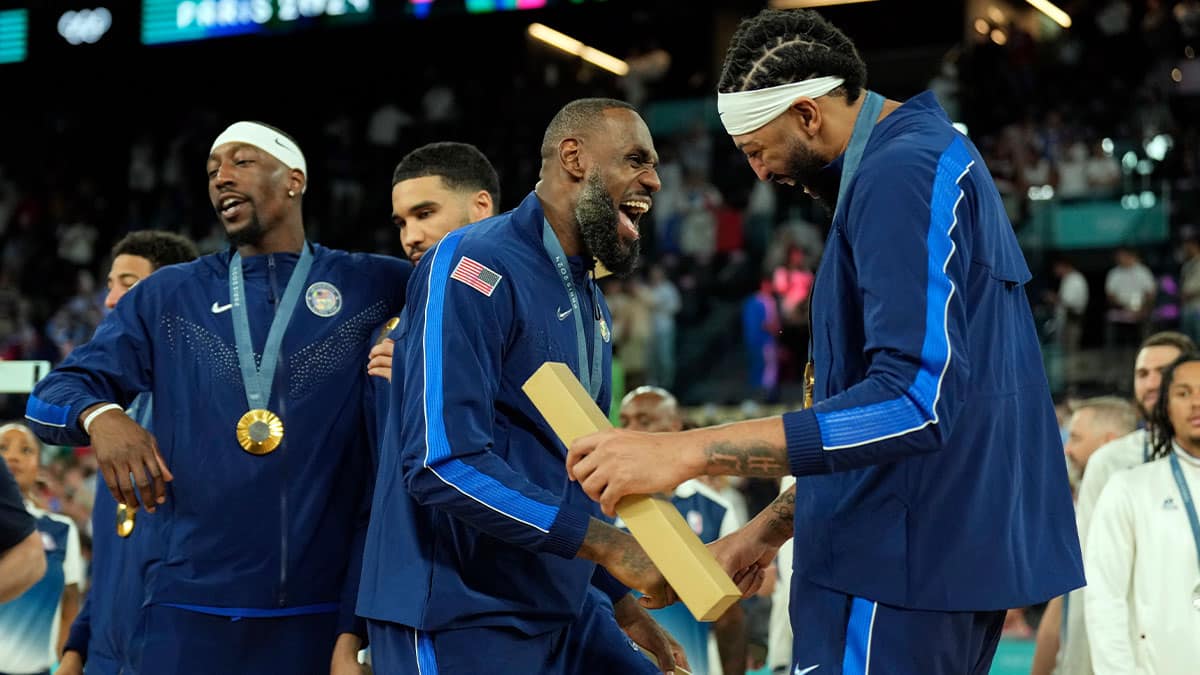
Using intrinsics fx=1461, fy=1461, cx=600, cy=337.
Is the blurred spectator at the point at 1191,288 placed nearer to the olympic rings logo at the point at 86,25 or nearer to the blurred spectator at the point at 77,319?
the olympic rings logo at the point at 86,25

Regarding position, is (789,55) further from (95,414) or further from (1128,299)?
(1128,299)

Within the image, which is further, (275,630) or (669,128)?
(669,128)

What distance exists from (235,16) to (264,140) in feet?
43.3

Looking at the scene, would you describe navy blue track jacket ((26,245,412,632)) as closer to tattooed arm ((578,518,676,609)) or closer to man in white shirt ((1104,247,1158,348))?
tattooed arm ((578,518,676,609))

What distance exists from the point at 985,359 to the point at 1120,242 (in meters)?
12.8

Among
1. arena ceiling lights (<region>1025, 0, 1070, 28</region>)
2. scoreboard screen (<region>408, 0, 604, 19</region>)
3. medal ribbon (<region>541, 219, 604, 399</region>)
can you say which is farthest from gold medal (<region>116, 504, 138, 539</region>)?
arena ceiling lights (<region>1025, 0, 1070, 28</region>)

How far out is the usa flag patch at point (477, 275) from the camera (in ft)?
11.4

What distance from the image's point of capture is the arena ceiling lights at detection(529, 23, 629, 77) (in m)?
25.3

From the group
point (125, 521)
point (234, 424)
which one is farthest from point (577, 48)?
point (234, 424)

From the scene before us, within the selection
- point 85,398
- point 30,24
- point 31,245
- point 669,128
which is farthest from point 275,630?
point 31,245

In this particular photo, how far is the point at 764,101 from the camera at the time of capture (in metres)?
3.14

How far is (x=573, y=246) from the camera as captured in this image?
384 cm

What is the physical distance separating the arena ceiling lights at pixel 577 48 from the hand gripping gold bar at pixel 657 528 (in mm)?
22403

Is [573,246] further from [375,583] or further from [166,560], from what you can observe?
[166,560]
